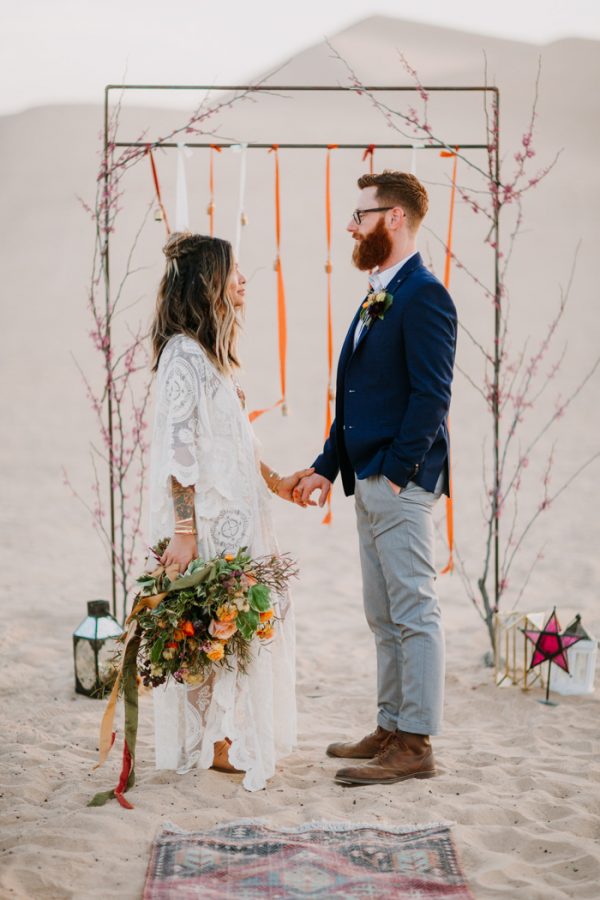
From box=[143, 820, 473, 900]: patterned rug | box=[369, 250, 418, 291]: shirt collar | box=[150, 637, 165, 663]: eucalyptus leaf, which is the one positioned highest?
box=[369, 250, 418, 291]: shirt collar

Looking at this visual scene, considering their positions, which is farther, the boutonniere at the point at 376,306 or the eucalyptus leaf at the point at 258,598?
the boutonniere at the point at 376,306

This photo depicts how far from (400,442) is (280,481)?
546mm

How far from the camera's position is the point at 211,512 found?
3379 millimetres

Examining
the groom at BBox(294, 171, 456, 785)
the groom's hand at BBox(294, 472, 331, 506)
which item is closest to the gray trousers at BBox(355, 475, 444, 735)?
the groom at BBox(294, 171, 456, 785)

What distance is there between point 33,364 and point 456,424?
674 centimetres

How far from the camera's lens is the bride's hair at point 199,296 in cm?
340

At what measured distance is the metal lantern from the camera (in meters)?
4.53

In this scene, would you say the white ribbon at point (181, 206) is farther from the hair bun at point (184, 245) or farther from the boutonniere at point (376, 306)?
the boutonniere at point (376, 306)

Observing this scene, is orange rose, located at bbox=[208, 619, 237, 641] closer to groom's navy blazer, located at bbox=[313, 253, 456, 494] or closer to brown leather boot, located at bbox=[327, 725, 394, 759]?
groom's navy blazer, located at bbox=[313, 253, 456, 494]

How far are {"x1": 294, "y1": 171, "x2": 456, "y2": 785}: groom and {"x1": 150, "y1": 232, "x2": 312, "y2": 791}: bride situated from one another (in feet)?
1.34

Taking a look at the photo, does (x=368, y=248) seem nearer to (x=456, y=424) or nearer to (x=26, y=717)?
(x=26, y=717)

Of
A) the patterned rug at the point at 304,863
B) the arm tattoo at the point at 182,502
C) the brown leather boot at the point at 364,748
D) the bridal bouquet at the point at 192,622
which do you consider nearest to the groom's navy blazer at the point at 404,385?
the bridal bouquet at the point at 192,622

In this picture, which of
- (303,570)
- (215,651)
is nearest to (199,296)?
(215,651)

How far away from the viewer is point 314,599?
6.90 meters
